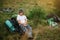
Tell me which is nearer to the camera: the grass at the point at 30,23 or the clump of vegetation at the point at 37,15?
the grass at the point at 30,23

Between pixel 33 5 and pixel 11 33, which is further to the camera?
pixel 33 5

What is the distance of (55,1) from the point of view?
484 inches

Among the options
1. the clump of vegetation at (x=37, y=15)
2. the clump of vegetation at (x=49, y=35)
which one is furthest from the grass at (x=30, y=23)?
the clump of vegetation at (x=37, y=15)

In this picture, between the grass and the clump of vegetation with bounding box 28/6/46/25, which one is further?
the clump of vegetation with bounding box 28/6/46/25

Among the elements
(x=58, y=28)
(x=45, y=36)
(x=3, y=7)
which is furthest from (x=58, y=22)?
(x=3, y=7)

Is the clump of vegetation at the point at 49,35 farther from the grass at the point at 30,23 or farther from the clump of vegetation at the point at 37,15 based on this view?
the clump of vegetation at the point at 37,15

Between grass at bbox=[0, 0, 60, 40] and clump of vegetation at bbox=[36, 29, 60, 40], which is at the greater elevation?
grass at bbox=[0, 0, 60, 40]

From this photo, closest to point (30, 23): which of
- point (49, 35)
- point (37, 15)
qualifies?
point (37, 15)

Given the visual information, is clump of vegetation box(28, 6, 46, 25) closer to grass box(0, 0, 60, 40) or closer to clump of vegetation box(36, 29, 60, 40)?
grass box(0, 0, 60, 40)

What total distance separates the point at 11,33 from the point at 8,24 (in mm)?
346

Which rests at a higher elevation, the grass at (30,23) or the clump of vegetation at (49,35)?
the grass at (30,23)

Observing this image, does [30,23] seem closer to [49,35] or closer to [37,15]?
[37,15]

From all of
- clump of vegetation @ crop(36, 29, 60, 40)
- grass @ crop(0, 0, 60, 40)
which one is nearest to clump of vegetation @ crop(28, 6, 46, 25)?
grass @ crop(0, 0, 60, 40)

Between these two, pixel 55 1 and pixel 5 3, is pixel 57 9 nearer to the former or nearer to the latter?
pixel 55 1
